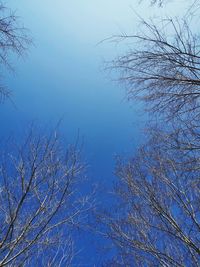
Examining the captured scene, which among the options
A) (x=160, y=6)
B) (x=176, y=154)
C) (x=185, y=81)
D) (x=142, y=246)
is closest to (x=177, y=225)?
(x=142, y=246)

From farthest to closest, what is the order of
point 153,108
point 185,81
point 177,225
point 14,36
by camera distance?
point 177,225 → point 14,36 → point 153,108 → point 185,81

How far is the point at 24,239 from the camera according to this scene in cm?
510

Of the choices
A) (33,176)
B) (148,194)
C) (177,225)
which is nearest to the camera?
(33,176)

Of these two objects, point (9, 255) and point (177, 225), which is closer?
point (9, 255)

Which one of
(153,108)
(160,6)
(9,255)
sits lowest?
(9,255)

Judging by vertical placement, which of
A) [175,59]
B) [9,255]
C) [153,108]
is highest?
[175,59]

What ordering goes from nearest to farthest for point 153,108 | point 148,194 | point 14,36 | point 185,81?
1. point 185,81
2. point 153,108
3. point 14,36
4. point 148,194

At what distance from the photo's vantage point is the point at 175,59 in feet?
12.9

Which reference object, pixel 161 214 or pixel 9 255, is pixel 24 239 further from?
pixel 161 214

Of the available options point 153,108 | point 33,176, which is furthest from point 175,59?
point 33,176

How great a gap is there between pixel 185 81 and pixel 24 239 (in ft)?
10.9

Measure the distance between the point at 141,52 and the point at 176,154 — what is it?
5.12 feet

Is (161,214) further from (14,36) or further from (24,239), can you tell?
(14,36)

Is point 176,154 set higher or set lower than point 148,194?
lower
